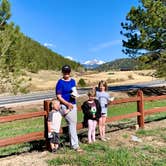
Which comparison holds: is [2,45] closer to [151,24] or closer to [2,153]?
[151,24]

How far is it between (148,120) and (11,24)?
440 inches

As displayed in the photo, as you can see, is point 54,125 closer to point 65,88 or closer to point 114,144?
point 65,88

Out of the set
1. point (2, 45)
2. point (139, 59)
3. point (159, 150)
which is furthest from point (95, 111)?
point (139, 59)

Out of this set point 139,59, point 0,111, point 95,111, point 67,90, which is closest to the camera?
point 67,90

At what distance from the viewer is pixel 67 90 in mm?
8031

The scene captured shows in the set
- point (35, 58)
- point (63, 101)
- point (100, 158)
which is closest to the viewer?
point (100, 158)

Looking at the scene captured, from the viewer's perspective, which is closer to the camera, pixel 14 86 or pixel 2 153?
pixel 2 153

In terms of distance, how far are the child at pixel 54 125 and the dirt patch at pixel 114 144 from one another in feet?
0.81

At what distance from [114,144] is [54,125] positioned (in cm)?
168

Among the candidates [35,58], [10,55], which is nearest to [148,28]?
[10,55]

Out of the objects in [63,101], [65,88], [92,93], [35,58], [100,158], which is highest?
[35,58]

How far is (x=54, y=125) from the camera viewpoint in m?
8.27

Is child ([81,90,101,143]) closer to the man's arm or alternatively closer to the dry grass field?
the man's arm

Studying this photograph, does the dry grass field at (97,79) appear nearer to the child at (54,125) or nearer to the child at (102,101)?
the child at (102,101)
